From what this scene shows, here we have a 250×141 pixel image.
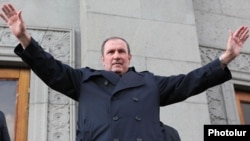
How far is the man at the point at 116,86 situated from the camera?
2.20 m

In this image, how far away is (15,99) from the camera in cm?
461

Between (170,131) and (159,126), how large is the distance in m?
0.19

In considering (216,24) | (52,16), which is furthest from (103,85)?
(216,24)

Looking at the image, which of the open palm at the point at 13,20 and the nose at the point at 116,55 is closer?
the open palm at the point at 13,20

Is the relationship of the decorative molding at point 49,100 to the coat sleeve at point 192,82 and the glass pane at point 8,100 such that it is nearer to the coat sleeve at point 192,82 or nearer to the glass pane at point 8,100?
the glass pane at point 8,100

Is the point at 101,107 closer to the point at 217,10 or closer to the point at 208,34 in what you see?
the point at 208,34

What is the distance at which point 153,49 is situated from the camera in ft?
15.4

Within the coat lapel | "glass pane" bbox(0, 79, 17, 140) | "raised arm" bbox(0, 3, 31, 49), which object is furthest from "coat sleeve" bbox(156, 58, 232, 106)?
"glass pane" bbox(0, 79, 17, 140)

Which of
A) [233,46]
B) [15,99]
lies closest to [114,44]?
[233,46]

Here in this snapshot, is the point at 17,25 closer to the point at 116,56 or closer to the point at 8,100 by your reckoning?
the point at 116,56

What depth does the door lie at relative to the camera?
4422 millimetres

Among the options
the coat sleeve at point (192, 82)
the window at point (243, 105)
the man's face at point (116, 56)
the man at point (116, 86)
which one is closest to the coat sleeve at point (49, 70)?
the man at point (116, 86)

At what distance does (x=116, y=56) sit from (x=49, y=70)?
16.4 inches

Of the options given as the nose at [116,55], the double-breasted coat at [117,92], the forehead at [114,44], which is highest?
the forehead at [114,44]
